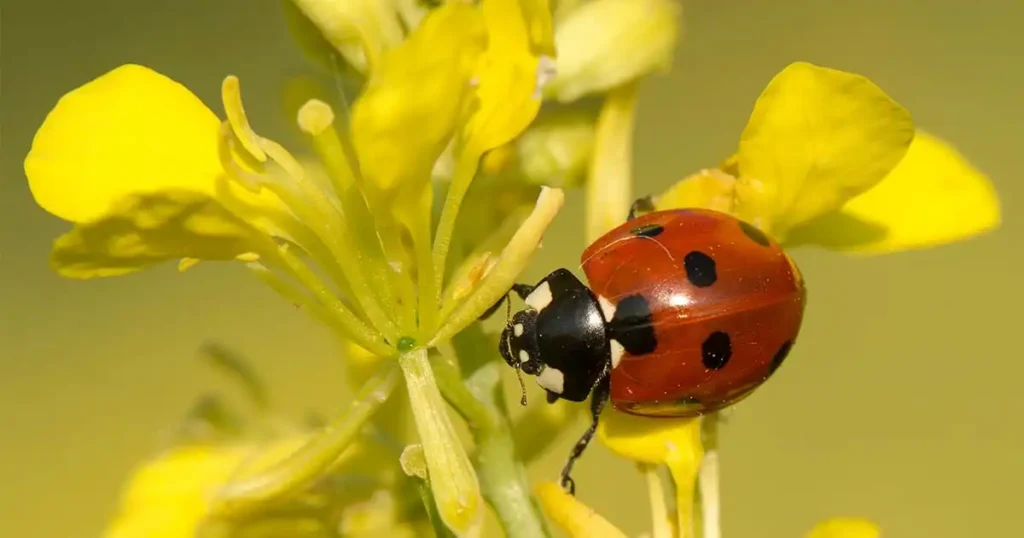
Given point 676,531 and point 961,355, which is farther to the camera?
point 961,355

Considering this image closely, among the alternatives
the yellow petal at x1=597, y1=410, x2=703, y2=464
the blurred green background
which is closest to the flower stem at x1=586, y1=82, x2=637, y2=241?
the yellow petal at x1=597, y1=410, x2=703, y2=464

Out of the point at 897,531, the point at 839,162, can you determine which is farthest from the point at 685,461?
the point at 897,531

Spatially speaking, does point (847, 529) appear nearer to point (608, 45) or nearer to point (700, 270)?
point (700, 270)

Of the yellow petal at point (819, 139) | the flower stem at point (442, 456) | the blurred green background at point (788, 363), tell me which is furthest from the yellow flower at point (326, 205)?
the blurred green background at point (788, 363)


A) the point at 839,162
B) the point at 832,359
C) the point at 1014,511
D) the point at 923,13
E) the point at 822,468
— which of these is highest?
the point at 923,13

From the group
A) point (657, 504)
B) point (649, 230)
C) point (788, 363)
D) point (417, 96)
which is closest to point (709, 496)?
point (657, 504)

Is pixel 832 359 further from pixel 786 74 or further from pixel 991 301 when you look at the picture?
pixel 786 74

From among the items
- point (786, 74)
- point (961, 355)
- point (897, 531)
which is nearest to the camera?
point (786, 74)
